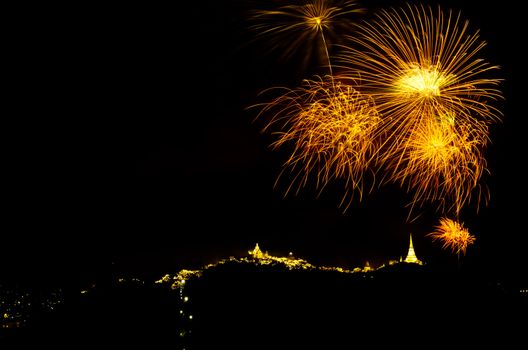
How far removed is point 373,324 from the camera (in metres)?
13.4

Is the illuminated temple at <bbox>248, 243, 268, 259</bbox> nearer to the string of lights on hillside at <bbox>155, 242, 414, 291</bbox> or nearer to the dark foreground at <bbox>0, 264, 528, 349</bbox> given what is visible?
the string of lights on hillside at <bbox>155, 242, 414, 291</bbox>

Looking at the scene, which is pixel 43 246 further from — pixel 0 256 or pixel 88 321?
pixel 88 321

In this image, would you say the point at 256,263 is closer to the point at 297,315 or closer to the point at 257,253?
the point at 257,253

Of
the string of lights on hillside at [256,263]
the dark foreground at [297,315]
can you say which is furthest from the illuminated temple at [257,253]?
the dark foreground at [297,315]

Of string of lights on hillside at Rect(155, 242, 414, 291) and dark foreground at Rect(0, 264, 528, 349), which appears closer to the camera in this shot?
dark foreground at Rect(0, 264, 528, 349)

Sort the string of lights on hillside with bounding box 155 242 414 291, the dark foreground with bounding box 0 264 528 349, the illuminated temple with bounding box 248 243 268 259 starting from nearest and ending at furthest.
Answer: the dark foreground with bounding box 0 264 528 349
the string of lights on hillside with bounding box 155 242 414 291
the illuminated temple with bounding box 248 243 268 259

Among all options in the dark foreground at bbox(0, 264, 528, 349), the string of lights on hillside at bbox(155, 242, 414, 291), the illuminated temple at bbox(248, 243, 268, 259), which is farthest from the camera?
the illuminated temple at bbox(248, 243, 268, 259)

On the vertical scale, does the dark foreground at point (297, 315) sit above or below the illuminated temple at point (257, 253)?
below

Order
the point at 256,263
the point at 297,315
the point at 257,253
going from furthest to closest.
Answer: the point at 257,253 → the point at 256,263 → the point at 297,315

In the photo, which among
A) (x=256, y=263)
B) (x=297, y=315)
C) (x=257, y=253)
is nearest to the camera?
(x=297, y=315)

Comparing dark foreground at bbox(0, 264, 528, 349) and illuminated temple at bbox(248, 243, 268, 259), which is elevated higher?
illuminated temple at bbox(248, 243, 268, 259)

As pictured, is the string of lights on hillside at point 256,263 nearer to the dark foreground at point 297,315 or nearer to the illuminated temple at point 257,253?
the illuminated temple at point 257,253

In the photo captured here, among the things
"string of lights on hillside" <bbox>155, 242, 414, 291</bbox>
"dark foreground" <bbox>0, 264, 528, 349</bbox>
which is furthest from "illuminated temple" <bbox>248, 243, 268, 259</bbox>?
"dark foreground" <bbox>0, 264, 528, 349</bbox>

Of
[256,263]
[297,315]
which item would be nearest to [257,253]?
[256,263]
